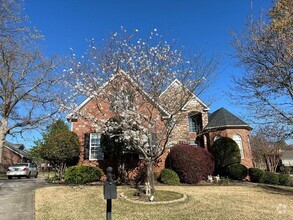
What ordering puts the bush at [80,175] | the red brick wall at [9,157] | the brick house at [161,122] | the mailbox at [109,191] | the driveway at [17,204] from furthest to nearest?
the red brick wall at [9,157]
the bush at [80,175]
the brick house at [161,122]
the driveway at [17,204]
the mailbox at [109,191]

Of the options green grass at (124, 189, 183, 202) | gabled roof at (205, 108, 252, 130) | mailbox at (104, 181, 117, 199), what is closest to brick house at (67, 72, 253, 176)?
gabled roof at (205, 108, 252, 130)

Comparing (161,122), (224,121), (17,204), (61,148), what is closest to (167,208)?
(161,122)

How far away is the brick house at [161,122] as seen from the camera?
10.7 meters

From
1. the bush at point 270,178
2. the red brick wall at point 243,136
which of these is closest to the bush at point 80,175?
the red brick wall at point 243,136

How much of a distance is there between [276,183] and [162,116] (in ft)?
39.4

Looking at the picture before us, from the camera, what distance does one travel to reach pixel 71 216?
24.0ft

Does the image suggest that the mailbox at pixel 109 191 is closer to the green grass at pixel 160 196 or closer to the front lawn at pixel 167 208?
the front lawn at pixel 167 208

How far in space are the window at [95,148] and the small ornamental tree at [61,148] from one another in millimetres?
1016

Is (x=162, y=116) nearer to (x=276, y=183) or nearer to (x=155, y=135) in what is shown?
(x=155, y=135)

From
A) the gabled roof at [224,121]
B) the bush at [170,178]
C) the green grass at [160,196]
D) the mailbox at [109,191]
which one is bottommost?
the green grass at [160,196]

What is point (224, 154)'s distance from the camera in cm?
1969

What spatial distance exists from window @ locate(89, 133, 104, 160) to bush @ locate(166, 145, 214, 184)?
15.2ft

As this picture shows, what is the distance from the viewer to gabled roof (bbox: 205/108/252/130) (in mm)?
22438

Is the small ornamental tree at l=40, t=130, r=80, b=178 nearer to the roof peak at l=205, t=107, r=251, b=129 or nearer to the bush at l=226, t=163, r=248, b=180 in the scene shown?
the bush at l=226, t=163, r=248, b=180
